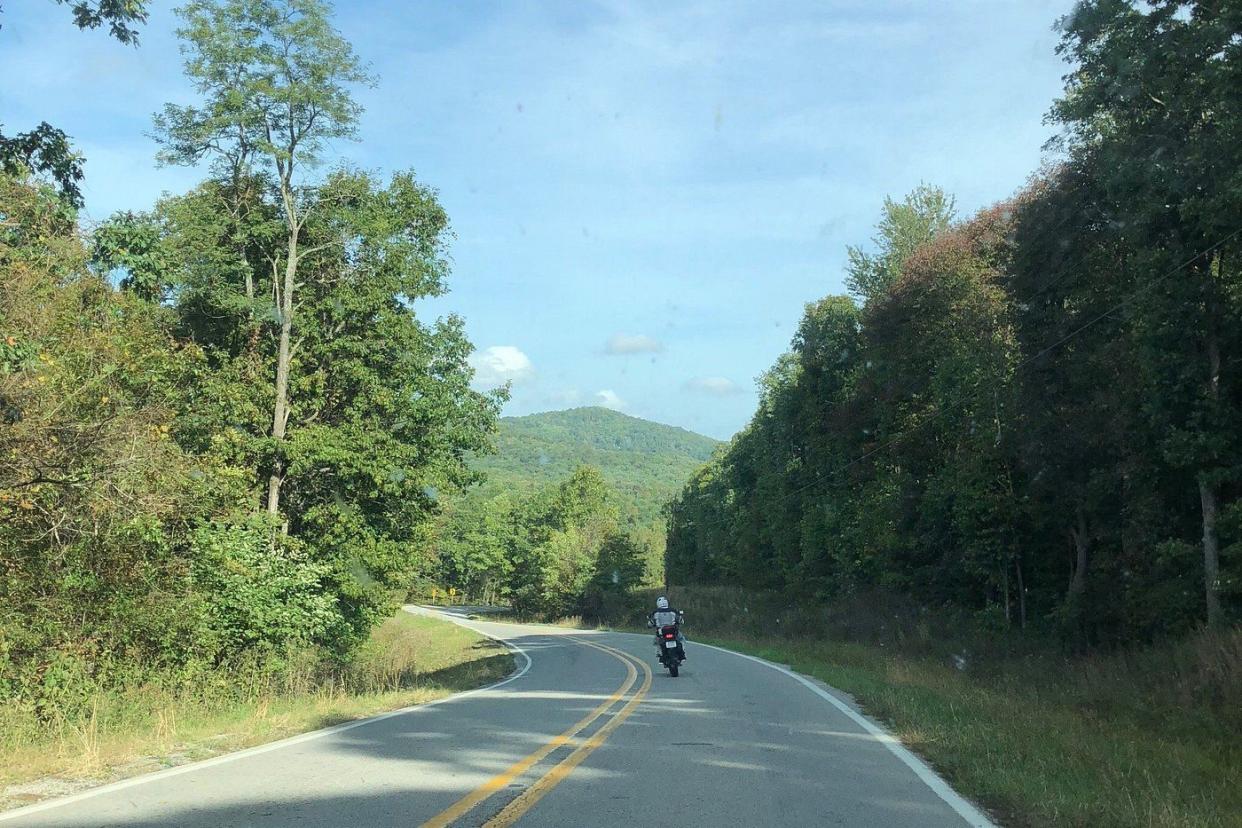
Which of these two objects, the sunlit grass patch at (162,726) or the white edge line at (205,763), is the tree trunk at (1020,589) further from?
the white edge line at (205,763)

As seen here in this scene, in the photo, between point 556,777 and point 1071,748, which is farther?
point 1071,748

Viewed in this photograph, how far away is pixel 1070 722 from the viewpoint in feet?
38.1

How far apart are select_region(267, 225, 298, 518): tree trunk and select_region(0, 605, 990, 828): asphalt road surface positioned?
10.9m

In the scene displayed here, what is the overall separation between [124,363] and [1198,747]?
15.4 m

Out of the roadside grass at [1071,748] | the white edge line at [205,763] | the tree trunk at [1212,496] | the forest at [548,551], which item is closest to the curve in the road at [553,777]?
the white edge line at [205,763]

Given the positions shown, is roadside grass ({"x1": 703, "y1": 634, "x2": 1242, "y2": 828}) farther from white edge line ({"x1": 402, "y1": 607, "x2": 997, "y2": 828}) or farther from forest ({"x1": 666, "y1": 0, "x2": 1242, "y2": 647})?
forest ({"x1": 666, "y1": 0, "x2": 1242, "y2": 647})

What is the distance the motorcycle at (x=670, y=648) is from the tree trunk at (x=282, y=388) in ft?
32.0

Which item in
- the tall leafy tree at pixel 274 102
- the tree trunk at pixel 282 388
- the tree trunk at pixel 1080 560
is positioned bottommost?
the tree trunk at pixel 1080 560

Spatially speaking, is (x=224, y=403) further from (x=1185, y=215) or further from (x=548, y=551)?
(x=548, y=551)

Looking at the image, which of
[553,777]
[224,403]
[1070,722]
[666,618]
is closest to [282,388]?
[224,403]

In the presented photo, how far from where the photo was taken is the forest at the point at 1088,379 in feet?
56.4

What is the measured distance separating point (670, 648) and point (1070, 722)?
1036 centimetres

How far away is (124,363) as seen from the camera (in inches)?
555

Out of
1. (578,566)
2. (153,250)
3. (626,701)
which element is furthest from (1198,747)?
(578,566)
